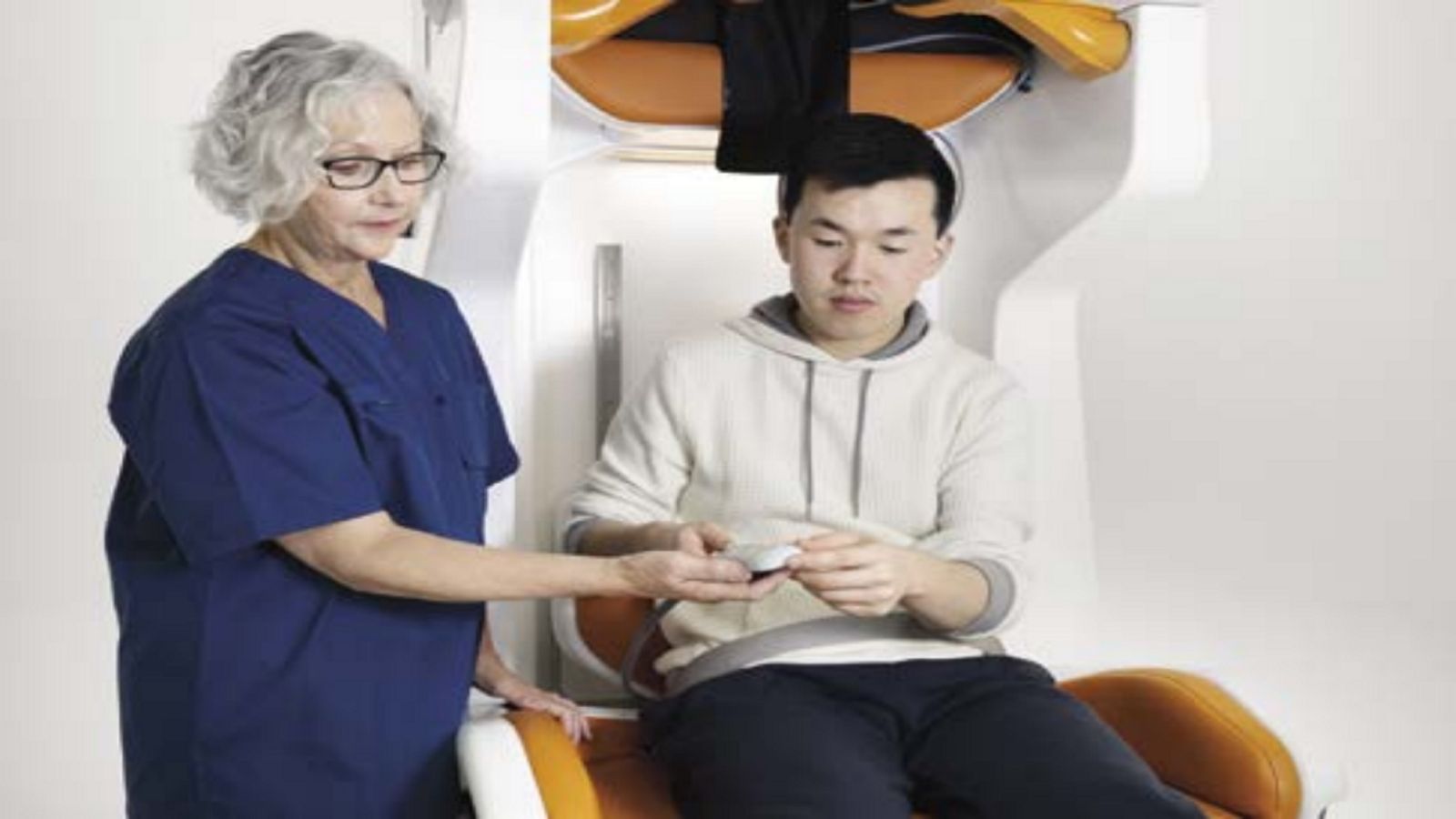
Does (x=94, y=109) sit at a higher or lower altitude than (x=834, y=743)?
higher

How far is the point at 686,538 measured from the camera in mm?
1624

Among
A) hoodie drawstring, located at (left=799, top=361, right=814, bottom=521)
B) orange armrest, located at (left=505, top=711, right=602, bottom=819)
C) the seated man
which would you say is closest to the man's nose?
the seated man

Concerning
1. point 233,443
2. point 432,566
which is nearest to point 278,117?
point 233,443

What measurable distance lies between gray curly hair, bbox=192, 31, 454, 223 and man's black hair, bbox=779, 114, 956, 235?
1.33 ft

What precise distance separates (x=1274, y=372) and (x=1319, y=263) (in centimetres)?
16

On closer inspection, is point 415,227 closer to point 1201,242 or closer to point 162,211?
point 162,211

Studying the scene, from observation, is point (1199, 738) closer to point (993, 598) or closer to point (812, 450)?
point (993, 598)

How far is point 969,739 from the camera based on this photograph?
66.0 inches

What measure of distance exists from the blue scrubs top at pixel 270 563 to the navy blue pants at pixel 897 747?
21 centimetres

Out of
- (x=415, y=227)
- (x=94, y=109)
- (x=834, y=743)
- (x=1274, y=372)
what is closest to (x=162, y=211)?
(x=94, y=109)

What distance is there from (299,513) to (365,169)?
10.4 inches

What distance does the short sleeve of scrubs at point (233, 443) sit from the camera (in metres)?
1.48

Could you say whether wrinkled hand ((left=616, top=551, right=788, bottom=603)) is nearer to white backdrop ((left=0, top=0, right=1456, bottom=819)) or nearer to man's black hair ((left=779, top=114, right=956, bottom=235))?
man's black hair ((left=779, top=114, right=956, bottom=235))

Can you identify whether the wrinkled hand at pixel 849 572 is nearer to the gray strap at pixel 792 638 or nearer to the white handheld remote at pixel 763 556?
the white handheld remote at pixel 763 556
